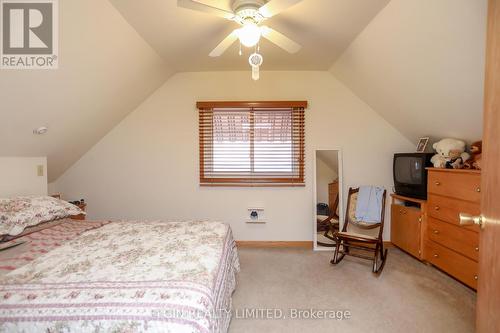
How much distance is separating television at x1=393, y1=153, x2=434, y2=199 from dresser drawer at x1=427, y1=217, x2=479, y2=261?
35 cm

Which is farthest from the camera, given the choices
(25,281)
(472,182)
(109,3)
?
(472,182)

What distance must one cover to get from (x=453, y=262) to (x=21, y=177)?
4364mm

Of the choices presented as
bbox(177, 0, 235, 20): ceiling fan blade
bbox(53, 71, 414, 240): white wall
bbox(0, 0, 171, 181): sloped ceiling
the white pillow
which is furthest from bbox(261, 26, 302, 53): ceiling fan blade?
the white pillow

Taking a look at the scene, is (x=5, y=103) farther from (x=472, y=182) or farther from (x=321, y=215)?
(x=472, y=182)

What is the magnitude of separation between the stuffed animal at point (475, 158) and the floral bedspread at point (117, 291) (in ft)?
7.89

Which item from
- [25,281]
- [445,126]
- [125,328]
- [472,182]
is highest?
[445,126]

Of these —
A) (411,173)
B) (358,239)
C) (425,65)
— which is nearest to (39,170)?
(358,239)

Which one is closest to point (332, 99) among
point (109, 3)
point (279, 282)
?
point (279, 282)

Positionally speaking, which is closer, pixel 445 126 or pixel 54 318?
pixel 54 318

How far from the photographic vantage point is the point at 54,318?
1093 millimetres

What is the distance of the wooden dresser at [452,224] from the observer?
7.30ft

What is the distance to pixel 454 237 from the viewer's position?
2.42 metres

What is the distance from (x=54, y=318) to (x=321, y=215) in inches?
115

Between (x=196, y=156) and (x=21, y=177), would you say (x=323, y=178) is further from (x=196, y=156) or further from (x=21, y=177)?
(x=21, y=177)
